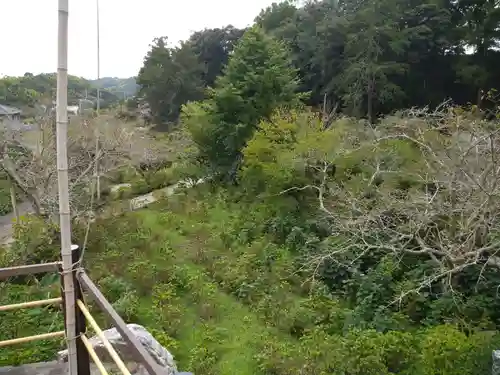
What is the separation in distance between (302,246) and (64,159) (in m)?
6.44

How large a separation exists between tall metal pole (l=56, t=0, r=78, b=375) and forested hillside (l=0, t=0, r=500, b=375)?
2836 mm

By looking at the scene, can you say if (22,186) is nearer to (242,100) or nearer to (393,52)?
(242,100)

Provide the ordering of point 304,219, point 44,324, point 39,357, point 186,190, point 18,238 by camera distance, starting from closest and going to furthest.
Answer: point 39,357, point 44,324, point 18,238, point 304,219, point 186,190

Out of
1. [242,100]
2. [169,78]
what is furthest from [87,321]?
[169,78]

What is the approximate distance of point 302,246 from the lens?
7.70m

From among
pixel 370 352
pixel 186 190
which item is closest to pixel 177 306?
pixel 370 352

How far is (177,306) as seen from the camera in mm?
6020

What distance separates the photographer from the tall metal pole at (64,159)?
58.5 inches

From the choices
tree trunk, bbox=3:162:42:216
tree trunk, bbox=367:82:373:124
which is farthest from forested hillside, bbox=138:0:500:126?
tree trunk, bbox=3:162:42:216

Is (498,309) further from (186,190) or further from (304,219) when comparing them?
(186,190)

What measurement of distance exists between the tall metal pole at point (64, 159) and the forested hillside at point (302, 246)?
2836 millimetres

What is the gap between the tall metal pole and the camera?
4.87ft

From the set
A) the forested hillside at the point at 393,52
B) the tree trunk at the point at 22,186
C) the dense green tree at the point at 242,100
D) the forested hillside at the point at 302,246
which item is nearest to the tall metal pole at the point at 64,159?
the forested hillside at the point at 302,246

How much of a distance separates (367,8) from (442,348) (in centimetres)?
1374
